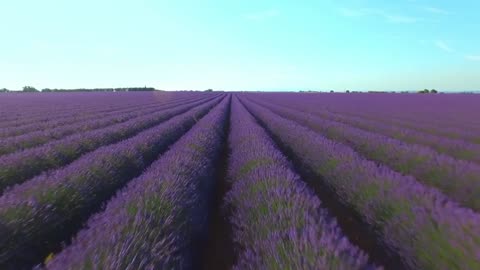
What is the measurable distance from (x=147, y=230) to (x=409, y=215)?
2.32 metres

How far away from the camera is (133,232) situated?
7.95ft

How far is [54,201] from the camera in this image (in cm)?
364

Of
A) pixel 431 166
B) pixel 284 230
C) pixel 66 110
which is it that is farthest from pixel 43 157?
pixel 66 110

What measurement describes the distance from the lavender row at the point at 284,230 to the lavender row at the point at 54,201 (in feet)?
6.03

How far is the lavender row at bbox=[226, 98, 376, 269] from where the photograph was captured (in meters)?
1.98

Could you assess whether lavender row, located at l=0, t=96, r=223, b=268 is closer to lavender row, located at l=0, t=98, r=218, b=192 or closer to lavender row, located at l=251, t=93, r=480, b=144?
lavender row, located at l=0, t=98, r=218, b=192

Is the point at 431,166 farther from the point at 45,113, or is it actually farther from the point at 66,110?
the point at 66,110

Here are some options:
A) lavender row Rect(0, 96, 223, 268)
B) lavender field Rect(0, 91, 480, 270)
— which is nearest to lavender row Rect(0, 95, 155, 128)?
lavender field Rect(0, 91, 480, 270)

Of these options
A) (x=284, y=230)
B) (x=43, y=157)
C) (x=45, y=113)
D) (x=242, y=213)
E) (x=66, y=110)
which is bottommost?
(x=66, y=110)

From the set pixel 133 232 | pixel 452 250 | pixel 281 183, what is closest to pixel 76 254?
pixel 133 232

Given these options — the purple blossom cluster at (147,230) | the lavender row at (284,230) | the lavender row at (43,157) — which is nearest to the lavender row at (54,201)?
the purple blossom cluster at (147,230)

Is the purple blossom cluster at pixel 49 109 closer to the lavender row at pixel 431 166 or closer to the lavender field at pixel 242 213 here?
the lavender field at pixel 242 213

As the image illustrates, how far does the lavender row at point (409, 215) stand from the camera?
7.88 feet

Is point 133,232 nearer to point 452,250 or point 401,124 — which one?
point 452,250
